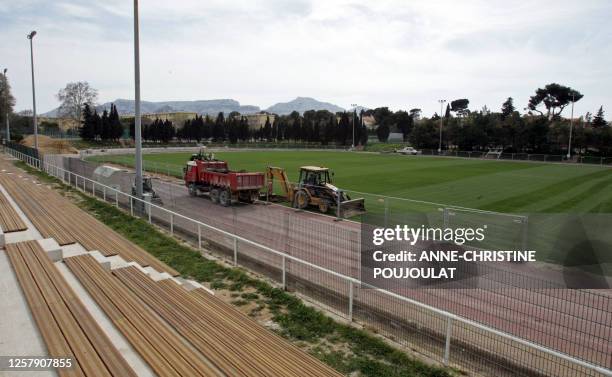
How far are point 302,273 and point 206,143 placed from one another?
8672 cm

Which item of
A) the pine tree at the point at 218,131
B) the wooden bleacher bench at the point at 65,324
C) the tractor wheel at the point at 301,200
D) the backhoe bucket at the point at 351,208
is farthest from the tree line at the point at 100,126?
the wooden bleacher bench at the point at 65,324

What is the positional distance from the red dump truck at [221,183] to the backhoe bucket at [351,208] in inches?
192

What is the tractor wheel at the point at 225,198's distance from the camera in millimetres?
19531

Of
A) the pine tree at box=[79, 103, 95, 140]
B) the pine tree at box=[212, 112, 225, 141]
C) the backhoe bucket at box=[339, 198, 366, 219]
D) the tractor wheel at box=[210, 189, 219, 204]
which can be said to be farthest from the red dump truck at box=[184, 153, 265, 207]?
the pine tree at box=[212, 112, 225, 141]

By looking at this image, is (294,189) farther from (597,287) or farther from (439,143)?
(439,143)

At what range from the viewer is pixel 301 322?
723 cm

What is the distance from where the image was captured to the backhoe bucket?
1733cm

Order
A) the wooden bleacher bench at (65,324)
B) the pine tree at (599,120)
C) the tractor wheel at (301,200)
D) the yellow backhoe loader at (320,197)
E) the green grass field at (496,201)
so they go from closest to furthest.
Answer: the wooden bleacher bench at (65,324) < the green grass field at (496,201) < the yellow backhoe loader at (320,197) < the tractor wheel at (301,200) < the pine tree at (599,120)


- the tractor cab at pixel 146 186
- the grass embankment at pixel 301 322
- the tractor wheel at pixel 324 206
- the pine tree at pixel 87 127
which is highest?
the pine tree at pixel 87 127

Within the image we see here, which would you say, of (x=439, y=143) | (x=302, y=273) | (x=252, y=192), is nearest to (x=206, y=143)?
(x=439, y=143)

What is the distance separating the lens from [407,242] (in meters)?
9.39

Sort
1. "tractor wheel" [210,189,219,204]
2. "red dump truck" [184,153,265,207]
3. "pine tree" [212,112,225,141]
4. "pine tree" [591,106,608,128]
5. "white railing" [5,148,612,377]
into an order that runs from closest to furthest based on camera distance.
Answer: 1. "white railing" [5,148,612,377]
2. "red dump truck" [184,153,265,207]
3. "tractor wheel" [210,189,219,204]
4. "pine tree" [591,106,608,128]
5. "pine tree" [212,112,225,141]

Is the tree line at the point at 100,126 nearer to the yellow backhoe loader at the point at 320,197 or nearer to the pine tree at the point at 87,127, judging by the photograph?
the pine tree at the point at 87,127

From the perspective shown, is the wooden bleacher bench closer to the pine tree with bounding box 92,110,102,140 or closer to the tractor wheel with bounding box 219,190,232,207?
the tractor wheel with bounding box 219,190,232,207
